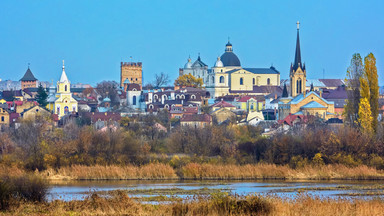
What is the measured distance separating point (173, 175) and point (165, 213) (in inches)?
637

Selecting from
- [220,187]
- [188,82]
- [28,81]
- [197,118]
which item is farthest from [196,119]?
[28,81]

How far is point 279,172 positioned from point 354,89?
1070 centimetres

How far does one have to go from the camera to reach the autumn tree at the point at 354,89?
44594mm

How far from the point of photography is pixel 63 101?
86750 mm

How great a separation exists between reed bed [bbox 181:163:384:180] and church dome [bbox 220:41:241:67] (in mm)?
89959

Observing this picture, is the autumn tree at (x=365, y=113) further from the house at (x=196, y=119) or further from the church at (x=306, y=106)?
the church at (x=306, y=106)

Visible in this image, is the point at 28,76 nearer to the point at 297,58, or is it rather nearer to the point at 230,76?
the point at 230,76

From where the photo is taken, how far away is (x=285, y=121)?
213 feet

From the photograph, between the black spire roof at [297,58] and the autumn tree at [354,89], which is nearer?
the autumn tree at [354,89]

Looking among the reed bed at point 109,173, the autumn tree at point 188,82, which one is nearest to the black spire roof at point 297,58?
the autumn tree at point 188,82

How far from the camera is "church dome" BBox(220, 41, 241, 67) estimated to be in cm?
12719

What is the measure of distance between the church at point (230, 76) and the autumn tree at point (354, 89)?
225ft

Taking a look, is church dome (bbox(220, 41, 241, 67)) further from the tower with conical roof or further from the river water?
the river water

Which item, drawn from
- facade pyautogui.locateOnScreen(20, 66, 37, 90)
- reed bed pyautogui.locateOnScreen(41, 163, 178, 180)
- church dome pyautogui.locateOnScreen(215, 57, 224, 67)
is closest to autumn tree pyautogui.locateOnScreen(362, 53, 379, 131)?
reed bed pyautogui.locateOnScreen(41, 163, 178, 180)
